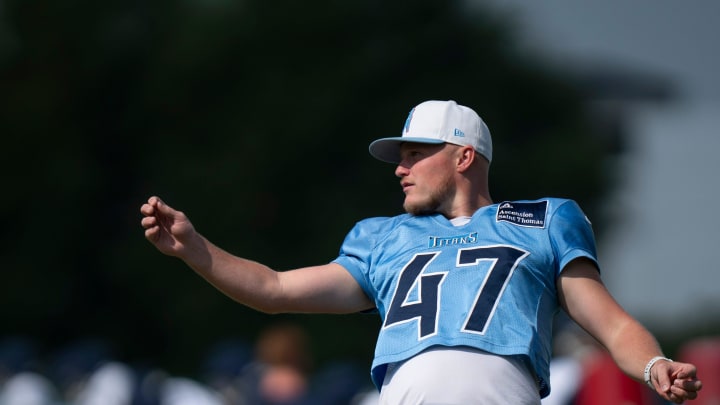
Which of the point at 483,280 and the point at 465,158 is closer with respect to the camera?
the point at 483,280

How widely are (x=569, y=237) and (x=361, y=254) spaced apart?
2.59 feet

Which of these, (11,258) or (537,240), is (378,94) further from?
(537,240)

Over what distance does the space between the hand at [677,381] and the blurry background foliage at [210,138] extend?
18966mm

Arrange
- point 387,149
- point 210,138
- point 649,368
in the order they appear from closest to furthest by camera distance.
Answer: point 649,368 < point 387,149 < point 210,138

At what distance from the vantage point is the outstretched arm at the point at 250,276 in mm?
4590

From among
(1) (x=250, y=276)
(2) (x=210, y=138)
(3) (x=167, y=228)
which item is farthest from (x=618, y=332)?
(2) (x=210, y=138)

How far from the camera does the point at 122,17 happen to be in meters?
26.0

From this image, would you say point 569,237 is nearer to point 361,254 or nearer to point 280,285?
point 361,254

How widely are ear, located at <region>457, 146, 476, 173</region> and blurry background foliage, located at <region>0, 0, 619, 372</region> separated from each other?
18.3 metres

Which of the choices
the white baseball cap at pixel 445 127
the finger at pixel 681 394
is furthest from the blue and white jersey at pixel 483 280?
the finger at pixel 681 394

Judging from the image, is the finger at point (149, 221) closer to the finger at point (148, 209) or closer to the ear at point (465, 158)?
the finger at point (148, 209)

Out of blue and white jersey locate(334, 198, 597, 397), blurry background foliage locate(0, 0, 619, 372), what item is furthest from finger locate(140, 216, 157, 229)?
blurry background foliage locate(0, 0, 619, 372)

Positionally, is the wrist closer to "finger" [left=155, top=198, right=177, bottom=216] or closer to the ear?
the ear

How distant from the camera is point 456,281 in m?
4.42
